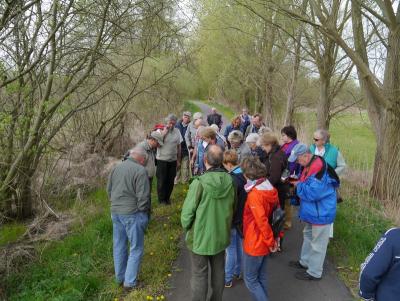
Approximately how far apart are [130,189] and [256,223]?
5.10 feet

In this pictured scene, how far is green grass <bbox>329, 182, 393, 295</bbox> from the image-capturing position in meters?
4.83

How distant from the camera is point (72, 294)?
432 centimetres

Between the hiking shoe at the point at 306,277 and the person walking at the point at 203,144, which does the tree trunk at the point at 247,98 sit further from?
the hiking shoe at the point at 306,277

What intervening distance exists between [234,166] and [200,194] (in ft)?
2.53

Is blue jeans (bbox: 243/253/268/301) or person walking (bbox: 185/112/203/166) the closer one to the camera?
blue jeans (bbox: 243/253/268/301)

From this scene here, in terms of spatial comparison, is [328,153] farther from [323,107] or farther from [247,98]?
[247,98]

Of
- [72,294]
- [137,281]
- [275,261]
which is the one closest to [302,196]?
[275,261]

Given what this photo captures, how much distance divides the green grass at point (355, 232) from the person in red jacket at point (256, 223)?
1557 millimetres

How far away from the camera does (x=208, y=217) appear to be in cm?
350

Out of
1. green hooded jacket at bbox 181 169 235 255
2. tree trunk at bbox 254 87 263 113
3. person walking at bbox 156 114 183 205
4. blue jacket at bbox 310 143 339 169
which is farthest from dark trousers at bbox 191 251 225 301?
tree trunk at bbox 254 87 263 113

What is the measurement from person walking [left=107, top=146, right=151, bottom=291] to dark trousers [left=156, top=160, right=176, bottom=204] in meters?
2.69

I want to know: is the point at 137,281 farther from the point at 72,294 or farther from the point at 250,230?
the point at 250,230

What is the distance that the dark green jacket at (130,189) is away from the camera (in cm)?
409

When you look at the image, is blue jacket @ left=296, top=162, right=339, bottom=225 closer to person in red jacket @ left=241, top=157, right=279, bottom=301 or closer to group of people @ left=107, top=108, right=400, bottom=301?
group of people @ left=107, top=108, right=400, bottom=301
